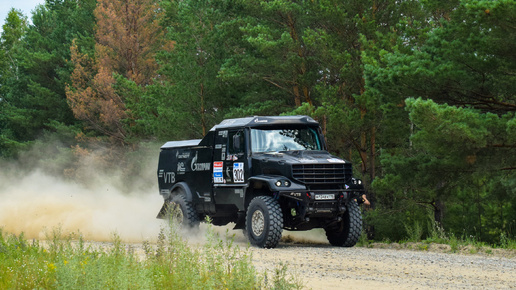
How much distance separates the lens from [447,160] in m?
21.1

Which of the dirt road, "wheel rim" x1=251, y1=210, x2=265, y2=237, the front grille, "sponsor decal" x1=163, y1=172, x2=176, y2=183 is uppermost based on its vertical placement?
"sponsor decal" x1=163, y1=172, x2=176, y2=183

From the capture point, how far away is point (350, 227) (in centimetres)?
1536

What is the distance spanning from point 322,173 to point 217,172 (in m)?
2.97

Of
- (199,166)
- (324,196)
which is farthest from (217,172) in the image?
(324,196)

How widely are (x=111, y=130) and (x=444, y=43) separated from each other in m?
31.0

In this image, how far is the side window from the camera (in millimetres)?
15352

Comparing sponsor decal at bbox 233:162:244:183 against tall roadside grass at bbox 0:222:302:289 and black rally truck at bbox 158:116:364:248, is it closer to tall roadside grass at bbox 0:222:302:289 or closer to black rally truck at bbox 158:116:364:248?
black rally truck at bbox 158:116:364:248

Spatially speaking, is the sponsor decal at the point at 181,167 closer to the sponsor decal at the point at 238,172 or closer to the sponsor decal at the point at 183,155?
the sponsor decal at the point at 183,155

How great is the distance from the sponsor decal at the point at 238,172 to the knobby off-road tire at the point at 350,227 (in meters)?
2.64

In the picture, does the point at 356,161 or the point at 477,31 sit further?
the point at 356,161

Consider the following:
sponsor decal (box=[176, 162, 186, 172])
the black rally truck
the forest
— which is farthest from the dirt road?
the forest

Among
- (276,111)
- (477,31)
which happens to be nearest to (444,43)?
Answer: (477,31)

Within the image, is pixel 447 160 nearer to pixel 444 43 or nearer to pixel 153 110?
pixel 444 43

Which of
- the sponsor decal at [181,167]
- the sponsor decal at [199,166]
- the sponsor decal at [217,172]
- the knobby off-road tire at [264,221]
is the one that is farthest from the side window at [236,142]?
the sponsor decal at [181,167]
